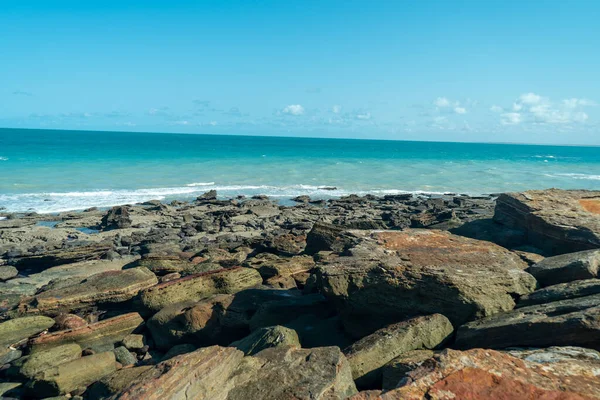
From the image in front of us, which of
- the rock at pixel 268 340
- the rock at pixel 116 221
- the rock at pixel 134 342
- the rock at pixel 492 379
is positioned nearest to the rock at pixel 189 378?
the rock at pixel 268 340

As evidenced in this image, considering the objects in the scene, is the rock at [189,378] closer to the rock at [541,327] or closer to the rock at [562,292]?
the rock at [541,327]

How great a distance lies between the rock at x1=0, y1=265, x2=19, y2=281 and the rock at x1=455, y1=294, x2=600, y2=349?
38.5ft

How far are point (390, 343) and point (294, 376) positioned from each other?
138 centimetres

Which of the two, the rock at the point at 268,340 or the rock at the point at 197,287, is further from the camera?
the rock at the point at 197,287

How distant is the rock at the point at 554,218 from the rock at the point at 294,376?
5.49 m

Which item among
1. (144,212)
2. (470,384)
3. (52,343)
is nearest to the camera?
(470,384)

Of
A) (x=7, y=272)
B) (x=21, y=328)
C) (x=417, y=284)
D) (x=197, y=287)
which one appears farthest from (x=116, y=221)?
(x=417, y=284)

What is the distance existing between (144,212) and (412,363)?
1958cm

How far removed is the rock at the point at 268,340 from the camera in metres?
5.85

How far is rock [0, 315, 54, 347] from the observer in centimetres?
775

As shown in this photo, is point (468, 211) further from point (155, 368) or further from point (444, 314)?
point (155, 368)

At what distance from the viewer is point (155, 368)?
15.5 feet

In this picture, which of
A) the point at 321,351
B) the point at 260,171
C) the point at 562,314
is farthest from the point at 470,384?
the point at 260,171

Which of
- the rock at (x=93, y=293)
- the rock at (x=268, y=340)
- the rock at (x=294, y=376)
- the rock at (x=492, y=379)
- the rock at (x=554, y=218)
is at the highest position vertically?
the rock at (x=554, y=218)
